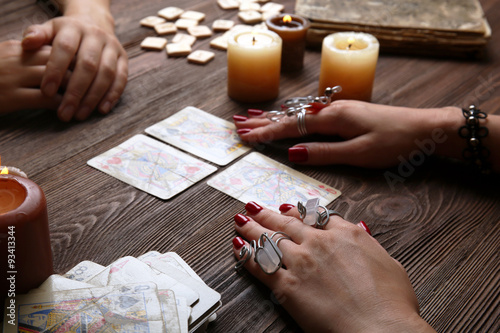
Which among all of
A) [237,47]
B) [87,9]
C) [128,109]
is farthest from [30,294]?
[87,9]

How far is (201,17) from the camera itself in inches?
64.3

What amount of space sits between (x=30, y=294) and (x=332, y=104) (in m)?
0.75

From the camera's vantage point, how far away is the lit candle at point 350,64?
1.23 meters

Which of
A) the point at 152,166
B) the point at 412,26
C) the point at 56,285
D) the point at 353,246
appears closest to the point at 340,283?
the point at 353,246

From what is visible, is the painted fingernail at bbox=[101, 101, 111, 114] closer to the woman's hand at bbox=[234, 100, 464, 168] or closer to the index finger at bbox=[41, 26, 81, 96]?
the index finger at bbox=[41, 26, 81, 96]

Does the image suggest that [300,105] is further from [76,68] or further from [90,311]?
[90,311]

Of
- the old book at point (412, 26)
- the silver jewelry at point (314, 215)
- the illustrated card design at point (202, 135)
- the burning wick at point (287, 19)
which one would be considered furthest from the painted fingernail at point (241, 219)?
the old book at point (412, 26)

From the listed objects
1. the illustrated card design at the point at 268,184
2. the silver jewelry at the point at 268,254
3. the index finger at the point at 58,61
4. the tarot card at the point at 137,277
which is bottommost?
the illustrated card design at the point at 268,184

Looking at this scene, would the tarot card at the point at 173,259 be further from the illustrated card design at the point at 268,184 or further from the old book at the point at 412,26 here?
the old book at the point at 412,26

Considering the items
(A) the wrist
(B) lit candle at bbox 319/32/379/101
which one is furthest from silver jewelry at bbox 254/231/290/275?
(A) the wrist

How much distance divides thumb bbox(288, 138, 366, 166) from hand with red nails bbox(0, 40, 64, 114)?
589 millimetres

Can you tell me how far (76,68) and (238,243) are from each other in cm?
63

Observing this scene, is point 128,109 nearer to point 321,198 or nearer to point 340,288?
point 321,198

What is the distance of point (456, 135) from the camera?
1.06m
